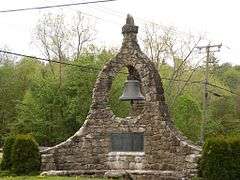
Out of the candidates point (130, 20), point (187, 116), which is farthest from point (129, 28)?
point (187, 116)

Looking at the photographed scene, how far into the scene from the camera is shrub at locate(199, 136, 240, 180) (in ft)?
52.1

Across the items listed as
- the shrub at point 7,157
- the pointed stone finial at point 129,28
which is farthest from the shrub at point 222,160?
the shrub at point 7,157

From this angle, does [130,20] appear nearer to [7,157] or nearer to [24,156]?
[24,156]

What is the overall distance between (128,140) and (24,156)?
3.31 meters

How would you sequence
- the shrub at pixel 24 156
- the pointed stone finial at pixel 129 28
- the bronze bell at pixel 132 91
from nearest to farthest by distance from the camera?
the shrub at pixel 24 156 → the bronze bell at pixel 132 91 → the pointed stone finial at pixel 129 28

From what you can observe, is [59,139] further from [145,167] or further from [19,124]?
[145,167]

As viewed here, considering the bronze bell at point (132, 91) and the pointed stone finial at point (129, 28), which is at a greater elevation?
the pointed stone finial at point (129, 28)

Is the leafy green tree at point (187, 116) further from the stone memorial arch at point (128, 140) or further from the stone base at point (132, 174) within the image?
the stone base at point (132, 174)

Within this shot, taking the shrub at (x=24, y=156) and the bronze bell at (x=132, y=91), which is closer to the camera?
the shrub at (x=24, y=156)

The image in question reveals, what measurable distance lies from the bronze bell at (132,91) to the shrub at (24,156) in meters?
3.30

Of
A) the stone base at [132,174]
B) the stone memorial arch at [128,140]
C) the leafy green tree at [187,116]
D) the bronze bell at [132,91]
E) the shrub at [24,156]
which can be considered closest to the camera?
the stone base at [132,174]

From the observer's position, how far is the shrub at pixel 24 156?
17266mm

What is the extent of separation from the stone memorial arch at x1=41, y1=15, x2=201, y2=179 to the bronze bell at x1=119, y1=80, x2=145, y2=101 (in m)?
0.18

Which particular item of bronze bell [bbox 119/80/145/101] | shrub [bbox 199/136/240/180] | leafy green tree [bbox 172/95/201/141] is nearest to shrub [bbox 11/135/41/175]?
bronze bell [bbox 119/80/145/101]
